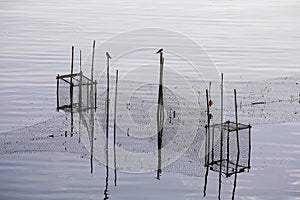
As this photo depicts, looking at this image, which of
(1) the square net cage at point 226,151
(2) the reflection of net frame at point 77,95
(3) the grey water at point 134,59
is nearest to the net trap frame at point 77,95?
(2) the reflection of net frame at point 77,95

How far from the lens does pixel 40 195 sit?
1299cm

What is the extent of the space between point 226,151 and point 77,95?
6.25m

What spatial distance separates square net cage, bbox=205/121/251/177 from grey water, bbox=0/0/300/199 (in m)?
0.28

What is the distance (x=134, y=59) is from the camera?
27.8 m

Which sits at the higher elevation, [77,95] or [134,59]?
[134,59]

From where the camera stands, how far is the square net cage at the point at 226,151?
1429 cm

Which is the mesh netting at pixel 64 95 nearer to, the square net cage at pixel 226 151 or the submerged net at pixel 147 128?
the submerged net at pixel 147 128

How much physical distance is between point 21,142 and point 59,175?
84.7 inches

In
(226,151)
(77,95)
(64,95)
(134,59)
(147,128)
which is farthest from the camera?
(134,59)

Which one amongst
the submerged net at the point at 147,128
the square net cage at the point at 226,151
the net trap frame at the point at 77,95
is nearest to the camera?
the square net cage at the point at 226,151

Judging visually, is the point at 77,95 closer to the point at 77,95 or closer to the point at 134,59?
the point at 77,95

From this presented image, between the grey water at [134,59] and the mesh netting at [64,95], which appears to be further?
the mesh netting at [64,95]

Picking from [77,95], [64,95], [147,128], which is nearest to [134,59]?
[64,95]

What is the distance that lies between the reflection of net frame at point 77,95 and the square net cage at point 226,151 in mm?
4496
